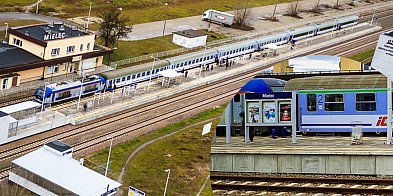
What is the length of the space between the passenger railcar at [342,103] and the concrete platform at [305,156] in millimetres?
201

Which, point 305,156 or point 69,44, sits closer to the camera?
point 305,156

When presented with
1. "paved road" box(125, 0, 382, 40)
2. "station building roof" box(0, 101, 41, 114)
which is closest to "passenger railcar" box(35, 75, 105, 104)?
"station building roof" box(0, 101, 41, 114)

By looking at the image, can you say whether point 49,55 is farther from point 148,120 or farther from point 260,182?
point 260,182

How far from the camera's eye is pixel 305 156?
7.88 metres

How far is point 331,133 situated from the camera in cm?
784

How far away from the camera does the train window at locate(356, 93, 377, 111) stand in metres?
7.57

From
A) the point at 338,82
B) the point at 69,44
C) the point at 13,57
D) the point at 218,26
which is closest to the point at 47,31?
the point at 69,44

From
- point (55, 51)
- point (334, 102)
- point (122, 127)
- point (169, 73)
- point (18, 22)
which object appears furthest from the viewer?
point (18, 22)

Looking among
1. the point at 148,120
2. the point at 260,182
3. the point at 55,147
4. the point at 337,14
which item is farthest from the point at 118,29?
the point at 260,182

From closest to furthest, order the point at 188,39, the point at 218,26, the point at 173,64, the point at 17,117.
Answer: the point at 17,117 < the point at 173,64 < the point at 188,39 < the point at 218,26

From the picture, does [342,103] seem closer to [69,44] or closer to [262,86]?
[262,86]

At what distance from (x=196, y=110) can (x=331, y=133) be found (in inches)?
871

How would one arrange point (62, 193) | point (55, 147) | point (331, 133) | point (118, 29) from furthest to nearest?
point (118, 29)
point (55, 147)
point (62, 193)
point (331, 133)

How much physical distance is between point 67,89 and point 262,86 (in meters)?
26.1
